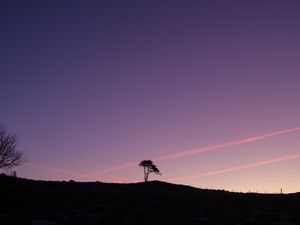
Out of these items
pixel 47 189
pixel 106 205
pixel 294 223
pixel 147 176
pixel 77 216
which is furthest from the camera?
pixel 147 176

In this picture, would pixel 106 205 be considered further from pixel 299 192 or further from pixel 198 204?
pixel 299 192

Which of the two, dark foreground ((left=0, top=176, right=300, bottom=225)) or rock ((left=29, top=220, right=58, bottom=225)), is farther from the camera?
dark foreground ((left=0, top=176, right=300, bottom=225))

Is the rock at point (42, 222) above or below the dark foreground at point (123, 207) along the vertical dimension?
below

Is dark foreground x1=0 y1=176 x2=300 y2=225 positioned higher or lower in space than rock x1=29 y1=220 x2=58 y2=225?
higher

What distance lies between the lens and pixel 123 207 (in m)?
25.7

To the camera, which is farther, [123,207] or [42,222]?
[123,207]

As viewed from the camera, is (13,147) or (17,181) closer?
(17,181)

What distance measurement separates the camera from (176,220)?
72.6ft

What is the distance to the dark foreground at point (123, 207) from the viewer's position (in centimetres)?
2188

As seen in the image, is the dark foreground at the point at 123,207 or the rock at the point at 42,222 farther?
the dark foreground at the point at 123,207

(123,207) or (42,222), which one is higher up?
(123,207)

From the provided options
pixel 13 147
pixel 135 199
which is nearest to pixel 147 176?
pixel 13 147

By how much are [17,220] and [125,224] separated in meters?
4.92

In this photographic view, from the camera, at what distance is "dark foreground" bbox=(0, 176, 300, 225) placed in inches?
861
